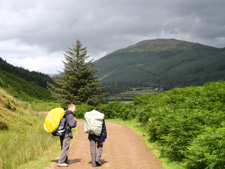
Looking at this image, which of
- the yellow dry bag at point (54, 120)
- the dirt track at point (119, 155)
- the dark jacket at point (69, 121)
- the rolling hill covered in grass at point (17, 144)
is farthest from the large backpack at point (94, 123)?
the rolling hill covered in grass at point (17, 144)

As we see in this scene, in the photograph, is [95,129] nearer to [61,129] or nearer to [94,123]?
[94,123]

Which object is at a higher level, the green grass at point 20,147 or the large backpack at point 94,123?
the large backpack at point 94,123

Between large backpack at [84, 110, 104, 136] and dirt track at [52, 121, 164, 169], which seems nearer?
large backpack at [84, 110, 104, 136]

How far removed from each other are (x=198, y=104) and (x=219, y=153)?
757 cm

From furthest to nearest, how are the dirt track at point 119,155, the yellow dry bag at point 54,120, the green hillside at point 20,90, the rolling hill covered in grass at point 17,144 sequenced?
the green hillside at point 20,90 < the dirt track at point 119,155 < the rolling hill covered in grass at point 17,144 < the yellow dry bag at point 54,120

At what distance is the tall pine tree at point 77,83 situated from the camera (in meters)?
35.4

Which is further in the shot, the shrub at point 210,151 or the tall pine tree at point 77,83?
the tall pine tree at point 77,83

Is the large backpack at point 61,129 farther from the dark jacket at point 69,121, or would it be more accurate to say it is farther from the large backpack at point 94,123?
the large backpack at point 94,123

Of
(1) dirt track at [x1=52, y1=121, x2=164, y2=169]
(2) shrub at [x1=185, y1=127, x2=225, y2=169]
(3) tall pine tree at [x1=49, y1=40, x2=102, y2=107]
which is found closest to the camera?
(2) shrub at [x1=185, y1=127, x2=225, y2=169]

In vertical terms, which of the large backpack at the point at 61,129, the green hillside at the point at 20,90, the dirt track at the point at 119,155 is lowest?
the dirt track at the point at 119,155

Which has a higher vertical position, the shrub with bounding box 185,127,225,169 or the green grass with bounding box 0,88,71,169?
the shrub with bounding box 185,127,225,169

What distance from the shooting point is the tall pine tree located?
35.4 meters

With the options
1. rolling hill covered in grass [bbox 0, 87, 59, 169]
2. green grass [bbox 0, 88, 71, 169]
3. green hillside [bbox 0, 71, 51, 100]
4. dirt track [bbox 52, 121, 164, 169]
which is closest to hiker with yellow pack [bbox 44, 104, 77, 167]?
dirt track [bbox 52, 121, 164, 169]

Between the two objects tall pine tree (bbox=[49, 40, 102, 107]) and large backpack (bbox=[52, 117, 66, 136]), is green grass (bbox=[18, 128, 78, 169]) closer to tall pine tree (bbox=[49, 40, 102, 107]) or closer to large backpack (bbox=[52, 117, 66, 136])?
large backpack (bbox=[52, 117, 66, 136])
